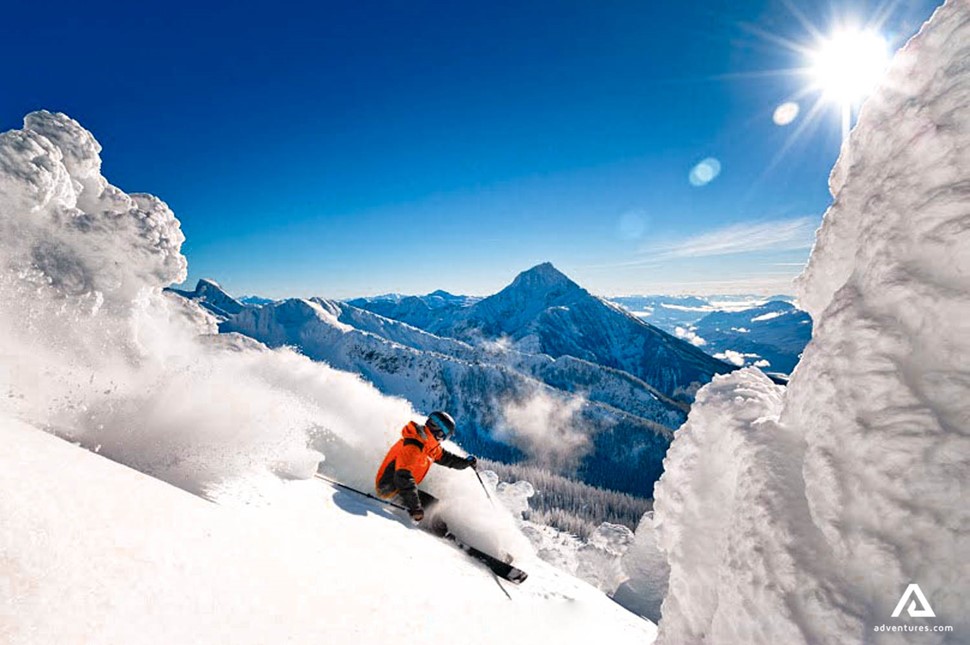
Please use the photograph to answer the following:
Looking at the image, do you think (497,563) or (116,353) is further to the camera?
(116,353)

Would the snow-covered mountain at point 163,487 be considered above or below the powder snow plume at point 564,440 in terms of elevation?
below

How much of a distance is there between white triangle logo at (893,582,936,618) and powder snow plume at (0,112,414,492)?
24.8 ft

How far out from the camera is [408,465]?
9.99 meters

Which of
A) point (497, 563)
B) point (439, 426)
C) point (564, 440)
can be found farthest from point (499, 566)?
point (564, 440)

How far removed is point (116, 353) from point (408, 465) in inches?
331

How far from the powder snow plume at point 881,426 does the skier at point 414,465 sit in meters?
6.34

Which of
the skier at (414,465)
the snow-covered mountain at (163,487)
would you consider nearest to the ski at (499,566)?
the snow-covered mountain at (163,487)

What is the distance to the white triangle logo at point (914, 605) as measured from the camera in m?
2.79

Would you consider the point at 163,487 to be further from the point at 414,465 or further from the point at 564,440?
the point at 564,440

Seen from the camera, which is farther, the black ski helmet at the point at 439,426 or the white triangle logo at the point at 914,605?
the black ski helmet at the point at 439,426

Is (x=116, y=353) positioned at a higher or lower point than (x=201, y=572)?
higher

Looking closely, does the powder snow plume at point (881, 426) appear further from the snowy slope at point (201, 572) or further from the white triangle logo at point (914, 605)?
the snowy slope at point (201, 572)

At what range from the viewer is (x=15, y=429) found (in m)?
4.62

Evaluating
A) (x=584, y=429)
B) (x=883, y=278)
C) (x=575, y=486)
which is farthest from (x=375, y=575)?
(x=584, y=429)
